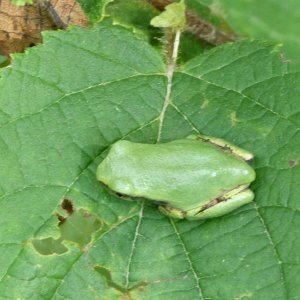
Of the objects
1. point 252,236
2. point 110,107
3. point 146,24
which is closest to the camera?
point 252,236

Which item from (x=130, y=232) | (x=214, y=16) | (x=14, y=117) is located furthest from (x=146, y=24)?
(x=130, y=232)

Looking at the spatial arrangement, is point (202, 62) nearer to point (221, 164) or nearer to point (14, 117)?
point (221, 164)

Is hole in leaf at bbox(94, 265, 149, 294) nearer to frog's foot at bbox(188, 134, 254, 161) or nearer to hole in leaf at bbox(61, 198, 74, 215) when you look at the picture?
hole in leaf at bbox(61, 198, 74, 215)

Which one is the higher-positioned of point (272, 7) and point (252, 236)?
point (272, 7)

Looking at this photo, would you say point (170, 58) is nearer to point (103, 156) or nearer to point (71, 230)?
point (103, 156)

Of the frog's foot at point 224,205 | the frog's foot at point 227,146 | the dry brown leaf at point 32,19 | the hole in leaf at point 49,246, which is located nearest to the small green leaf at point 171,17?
the dry brown leaf at point 32,19

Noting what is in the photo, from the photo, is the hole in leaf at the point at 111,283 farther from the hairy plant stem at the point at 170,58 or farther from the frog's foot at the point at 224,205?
the hairy plant stem at the point at 170,58

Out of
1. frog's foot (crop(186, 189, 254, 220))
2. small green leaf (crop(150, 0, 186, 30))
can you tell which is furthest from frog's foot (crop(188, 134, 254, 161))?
small green leaf (crop(150, 0, 186, 30))

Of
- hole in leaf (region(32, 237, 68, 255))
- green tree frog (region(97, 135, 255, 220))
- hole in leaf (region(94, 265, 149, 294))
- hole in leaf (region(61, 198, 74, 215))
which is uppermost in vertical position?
green tree frog (region(97, 135, 255, 220))
